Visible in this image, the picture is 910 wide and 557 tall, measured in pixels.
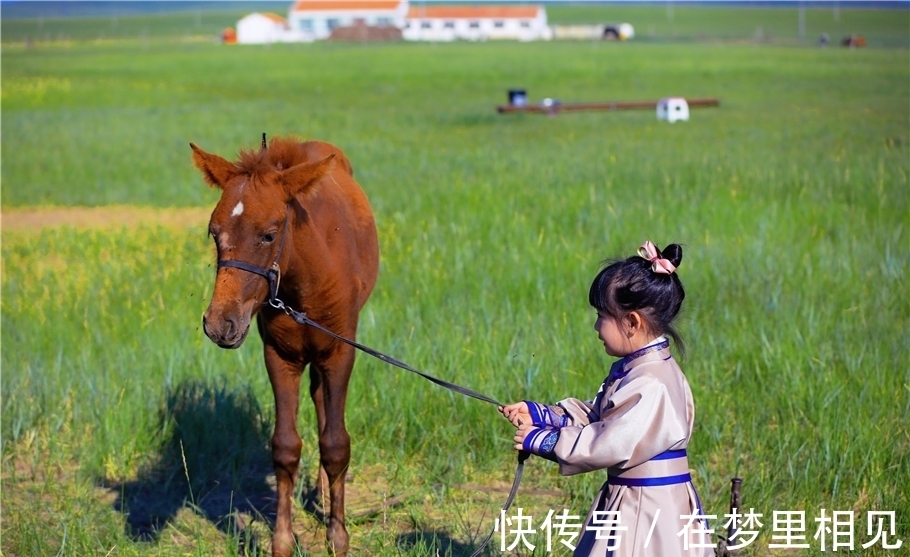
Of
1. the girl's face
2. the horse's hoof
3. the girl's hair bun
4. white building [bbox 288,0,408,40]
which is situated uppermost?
white building [bbox 288,0,408,40]

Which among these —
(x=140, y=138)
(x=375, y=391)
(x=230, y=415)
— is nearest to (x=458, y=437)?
(x=375, y=391)

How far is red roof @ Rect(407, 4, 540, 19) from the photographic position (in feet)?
376

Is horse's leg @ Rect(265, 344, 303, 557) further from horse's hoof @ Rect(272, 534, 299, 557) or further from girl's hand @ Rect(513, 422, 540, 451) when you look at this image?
girl's hand @ Rect(513, 422, 540, 451)

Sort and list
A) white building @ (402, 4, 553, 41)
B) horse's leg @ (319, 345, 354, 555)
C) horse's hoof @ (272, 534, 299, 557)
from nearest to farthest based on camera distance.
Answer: horse's hoof @ (272, 534, 299, 557) < horse's leg @ (319, 345, 354, 555) < white building @ (402, 4, 553, 41)

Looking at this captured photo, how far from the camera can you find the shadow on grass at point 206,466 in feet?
17.5

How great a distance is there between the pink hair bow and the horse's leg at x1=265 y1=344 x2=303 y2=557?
199 centimetres

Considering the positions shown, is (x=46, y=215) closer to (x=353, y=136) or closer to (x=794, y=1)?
(x=353, y=136)

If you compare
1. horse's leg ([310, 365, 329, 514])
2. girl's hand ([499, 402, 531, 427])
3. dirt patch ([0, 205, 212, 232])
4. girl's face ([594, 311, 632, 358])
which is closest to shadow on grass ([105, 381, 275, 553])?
horse's leg ([310, 365, 329, 514])

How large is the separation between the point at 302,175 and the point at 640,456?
68.7 inches

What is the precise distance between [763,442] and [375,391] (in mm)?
2160

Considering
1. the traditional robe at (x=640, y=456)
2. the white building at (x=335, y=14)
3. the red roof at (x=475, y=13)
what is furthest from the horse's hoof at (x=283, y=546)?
the white building at (x=335, y=14)

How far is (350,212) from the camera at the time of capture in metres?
5.28

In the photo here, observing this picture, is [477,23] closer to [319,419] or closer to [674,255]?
[319,419]

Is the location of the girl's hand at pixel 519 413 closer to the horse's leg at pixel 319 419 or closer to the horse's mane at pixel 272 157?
the horse's mane at pixel 272 157
